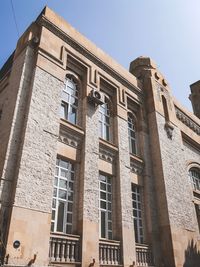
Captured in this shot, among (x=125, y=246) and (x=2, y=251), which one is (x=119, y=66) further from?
(x=2, y=251)

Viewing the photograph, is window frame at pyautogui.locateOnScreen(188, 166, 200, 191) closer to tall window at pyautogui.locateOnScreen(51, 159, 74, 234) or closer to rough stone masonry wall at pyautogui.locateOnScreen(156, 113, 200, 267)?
rough stone masonry wall at pyautogui.locateOnScreen(156, 113, 200, 267)

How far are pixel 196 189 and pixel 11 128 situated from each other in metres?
12.4

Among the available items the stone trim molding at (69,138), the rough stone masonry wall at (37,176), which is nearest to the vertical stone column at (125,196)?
the stone trim molding at (69,138)

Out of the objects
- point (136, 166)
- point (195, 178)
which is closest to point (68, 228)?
point (136, 166)

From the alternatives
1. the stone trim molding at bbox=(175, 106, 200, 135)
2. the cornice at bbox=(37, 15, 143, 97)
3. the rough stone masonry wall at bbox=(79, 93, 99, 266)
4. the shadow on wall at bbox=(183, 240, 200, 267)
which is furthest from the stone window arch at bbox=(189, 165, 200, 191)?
the rough stone masonry wall at bbox=(79, 93, 99, 266)

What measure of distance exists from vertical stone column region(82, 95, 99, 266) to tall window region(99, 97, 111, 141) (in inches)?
33.7

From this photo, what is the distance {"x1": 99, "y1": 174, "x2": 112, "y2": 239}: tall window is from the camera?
998 cm

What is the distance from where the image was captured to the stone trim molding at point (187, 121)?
17.6 m

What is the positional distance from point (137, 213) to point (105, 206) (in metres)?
1.88

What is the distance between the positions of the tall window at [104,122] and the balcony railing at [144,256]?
4720 mm

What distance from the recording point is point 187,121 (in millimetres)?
18312

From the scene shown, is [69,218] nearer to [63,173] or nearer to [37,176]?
[63,173]

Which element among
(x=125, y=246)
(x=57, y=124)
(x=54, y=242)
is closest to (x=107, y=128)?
(x=57, y=124)

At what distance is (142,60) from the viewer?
17.2 m
